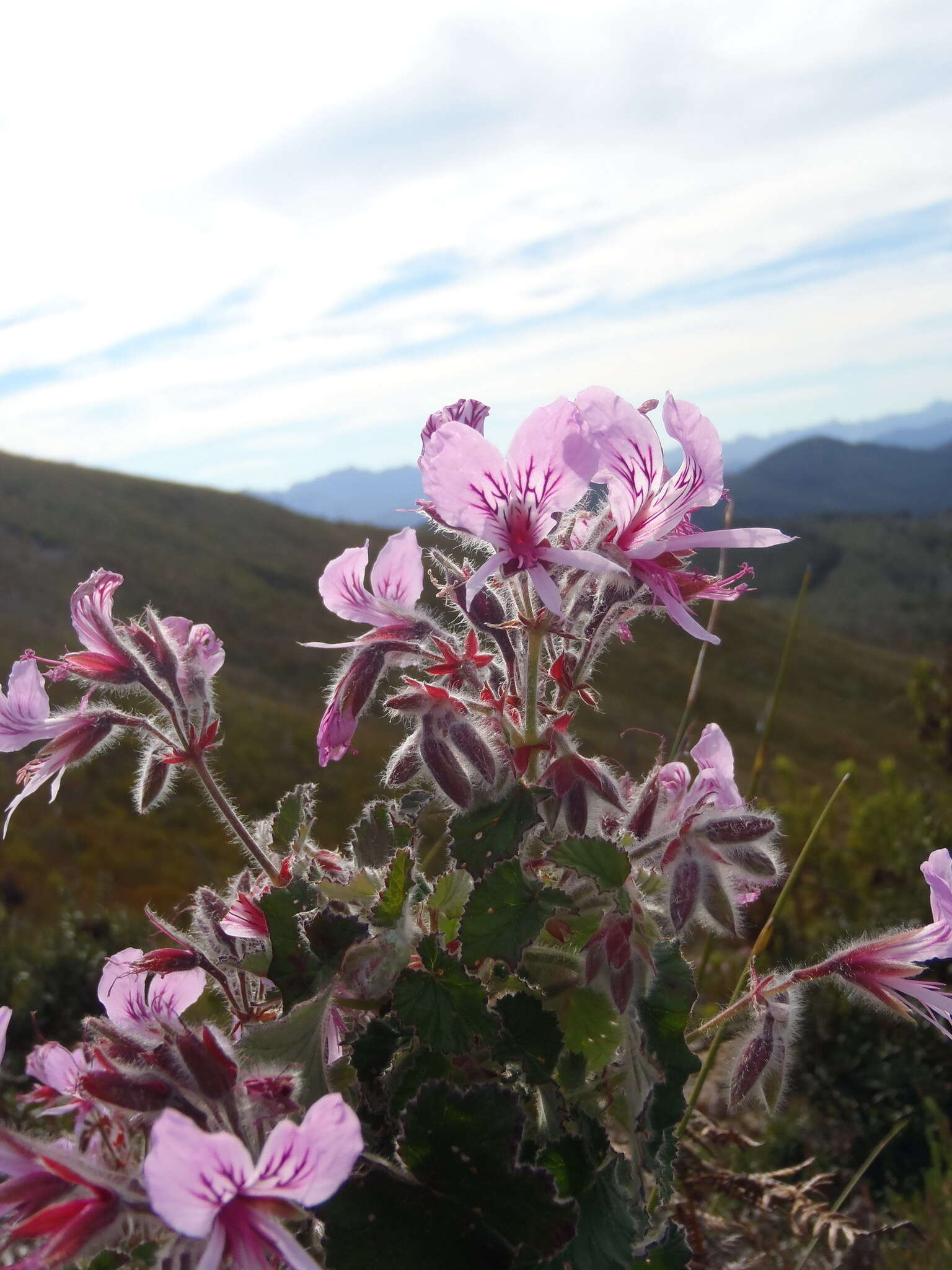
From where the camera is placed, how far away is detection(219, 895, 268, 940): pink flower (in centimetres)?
147

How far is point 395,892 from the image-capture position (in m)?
1.31

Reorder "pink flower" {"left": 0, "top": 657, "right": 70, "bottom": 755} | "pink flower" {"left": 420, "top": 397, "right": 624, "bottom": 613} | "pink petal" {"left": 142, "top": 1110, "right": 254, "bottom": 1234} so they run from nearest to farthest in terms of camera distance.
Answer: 1. "pink petal" {"left": 142, "top": 1110, "right": 254, "bottom": 1234}
2. "pink flower" {"left": 420, "top": 397, "right": 624, "bottom": 613}
3. "pink flower" {"left": 0, "top": 657, "right": 70, "bottom": 755}

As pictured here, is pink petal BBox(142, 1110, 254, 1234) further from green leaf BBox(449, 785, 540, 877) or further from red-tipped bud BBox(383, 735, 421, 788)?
A: red-tipped bud BBox(383, 735, 421, 788)

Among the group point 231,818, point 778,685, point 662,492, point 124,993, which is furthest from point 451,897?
point 778,685

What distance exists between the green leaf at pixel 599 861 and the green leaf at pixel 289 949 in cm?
38

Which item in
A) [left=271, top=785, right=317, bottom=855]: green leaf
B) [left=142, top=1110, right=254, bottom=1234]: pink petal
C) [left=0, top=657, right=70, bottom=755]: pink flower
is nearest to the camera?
[left=142, top=1110, right=254, bottom=1234]: pink petal

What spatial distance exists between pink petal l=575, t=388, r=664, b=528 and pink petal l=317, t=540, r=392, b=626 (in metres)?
0.39

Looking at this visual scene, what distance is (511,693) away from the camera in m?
1.52

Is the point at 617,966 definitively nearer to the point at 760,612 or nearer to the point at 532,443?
→ the point at 532,443

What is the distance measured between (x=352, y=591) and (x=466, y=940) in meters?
0.56

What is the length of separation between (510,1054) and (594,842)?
0.31 metres

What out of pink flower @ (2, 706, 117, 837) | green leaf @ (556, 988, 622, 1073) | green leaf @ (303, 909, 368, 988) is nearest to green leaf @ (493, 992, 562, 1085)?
green leaf @ (556, 988, 622, 1073)

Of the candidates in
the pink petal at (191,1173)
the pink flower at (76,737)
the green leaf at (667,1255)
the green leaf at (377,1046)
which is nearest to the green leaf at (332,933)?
the green leaf at (377,1046)

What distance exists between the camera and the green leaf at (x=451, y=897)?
4.88ft
